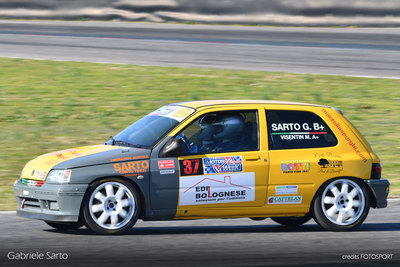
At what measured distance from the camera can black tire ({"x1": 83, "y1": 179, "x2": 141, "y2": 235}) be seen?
7816 mm

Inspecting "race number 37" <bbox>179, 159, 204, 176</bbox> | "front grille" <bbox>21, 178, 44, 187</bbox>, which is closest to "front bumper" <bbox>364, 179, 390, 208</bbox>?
"race number 37" <bbox>179, 159, 204, 176</bbox>

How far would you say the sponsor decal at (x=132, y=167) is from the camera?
311 inches

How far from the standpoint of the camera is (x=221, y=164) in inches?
322

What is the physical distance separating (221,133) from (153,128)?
2.53 ft

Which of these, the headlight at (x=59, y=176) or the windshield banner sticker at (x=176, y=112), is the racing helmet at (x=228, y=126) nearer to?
the windshield banner sticker at (x=176, y=112)

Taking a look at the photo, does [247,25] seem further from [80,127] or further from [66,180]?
[66,180]

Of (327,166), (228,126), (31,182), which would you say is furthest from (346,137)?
(31,182)

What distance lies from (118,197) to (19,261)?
1414 millimetres

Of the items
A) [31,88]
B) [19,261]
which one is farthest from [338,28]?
[19,261]

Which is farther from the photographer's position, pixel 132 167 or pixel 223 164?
pixel 223 164

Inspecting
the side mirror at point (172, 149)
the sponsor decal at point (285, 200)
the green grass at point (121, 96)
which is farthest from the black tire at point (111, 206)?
the green grass at point (121, 96)

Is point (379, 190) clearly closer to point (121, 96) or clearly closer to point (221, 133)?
point (221, 133)

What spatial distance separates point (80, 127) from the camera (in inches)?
593

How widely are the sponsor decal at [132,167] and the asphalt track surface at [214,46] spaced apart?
42.3 ft
